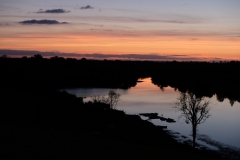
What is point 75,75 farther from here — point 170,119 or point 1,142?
point 1,142

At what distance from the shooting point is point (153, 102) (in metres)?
65.2

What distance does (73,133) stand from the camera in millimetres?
27016

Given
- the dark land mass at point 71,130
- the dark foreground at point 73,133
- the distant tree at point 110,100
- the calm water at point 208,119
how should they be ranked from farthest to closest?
the distant tree at point 110,100, the calm water at point 208,119, the dark land mass at point 71,130, the dark foreground at point 73,133

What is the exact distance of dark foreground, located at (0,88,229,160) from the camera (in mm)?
20531

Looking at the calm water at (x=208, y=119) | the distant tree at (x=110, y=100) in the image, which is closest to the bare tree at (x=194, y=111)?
the calm water at (x=208, y=119)

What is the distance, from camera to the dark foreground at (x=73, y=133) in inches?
808

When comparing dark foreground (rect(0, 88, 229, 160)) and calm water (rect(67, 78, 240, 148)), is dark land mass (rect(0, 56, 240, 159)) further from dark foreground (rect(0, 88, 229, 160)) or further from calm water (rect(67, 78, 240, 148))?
calm water (rect(67, 78, 240, 148))

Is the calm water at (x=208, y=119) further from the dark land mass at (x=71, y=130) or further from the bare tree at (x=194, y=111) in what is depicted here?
the dark land mass at (x=71, y=130)

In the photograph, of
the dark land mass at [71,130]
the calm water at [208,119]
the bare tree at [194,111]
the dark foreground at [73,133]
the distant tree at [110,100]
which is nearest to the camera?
the dark foreground at [73,133]

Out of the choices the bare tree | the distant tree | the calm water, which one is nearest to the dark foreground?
the bare tree

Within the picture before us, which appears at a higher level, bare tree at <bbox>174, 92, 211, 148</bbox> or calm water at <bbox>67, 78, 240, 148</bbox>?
bare tree at <bbox>174, 92, 211, 148</bbox>

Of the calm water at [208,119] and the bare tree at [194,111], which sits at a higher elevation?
the bare tree at [194,111]

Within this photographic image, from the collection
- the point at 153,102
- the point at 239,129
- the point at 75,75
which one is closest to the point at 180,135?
the point at 239,129

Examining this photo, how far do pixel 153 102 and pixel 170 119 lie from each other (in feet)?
62.6
